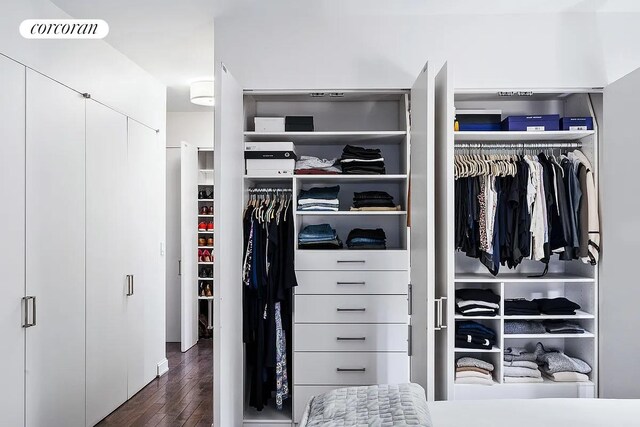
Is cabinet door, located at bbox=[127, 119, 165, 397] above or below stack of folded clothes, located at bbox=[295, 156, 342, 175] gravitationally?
below

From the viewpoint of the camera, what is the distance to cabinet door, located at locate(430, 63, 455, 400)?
8.66 ft

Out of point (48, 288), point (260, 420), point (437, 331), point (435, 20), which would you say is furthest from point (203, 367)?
point (435, 20)

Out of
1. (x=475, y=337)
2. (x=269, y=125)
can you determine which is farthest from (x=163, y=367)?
(x=475, y=337)

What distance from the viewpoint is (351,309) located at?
354 cm

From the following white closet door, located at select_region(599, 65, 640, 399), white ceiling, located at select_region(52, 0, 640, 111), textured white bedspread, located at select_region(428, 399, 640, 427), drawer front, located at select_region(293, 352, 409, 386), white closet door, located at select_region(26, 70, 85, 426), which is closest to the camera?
textured white bedspread, located at select_region(428, 399, 640, 427)

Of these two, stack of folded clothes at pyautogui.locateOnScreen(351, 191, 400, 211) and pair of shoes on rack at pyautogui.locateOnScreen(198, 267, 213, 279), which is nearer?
stack of folded clothes at pyautogui.locateOnScreen(351, 191, 400, 211)

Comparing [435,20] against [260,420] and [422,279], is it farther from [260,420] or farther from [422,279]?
[260,420]

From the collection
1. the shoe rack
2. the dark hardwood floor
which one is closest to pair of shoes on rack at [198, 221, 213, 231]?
the shoe rack

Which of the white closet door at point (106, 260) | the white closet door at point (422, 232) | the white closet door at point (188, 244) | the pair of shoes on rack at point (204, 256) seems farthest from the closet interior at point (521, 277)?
the pair of shoes on rack at point (204, 256)

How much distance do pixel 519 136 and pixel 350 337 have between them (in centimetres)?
178

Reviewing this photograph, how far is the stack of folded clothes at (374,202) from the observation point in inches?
145

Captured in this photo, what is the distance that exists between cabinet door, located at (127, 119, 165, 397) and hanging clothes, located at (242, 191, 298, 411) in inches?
49.5

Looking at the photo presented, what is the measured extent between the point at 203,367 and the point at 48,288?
2.48 metres

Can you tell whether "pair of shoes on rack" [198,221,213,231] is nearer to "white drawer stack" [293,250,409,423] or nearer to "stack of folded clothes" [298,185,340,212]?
"stack of folded clothes" [298,185,340,212]
